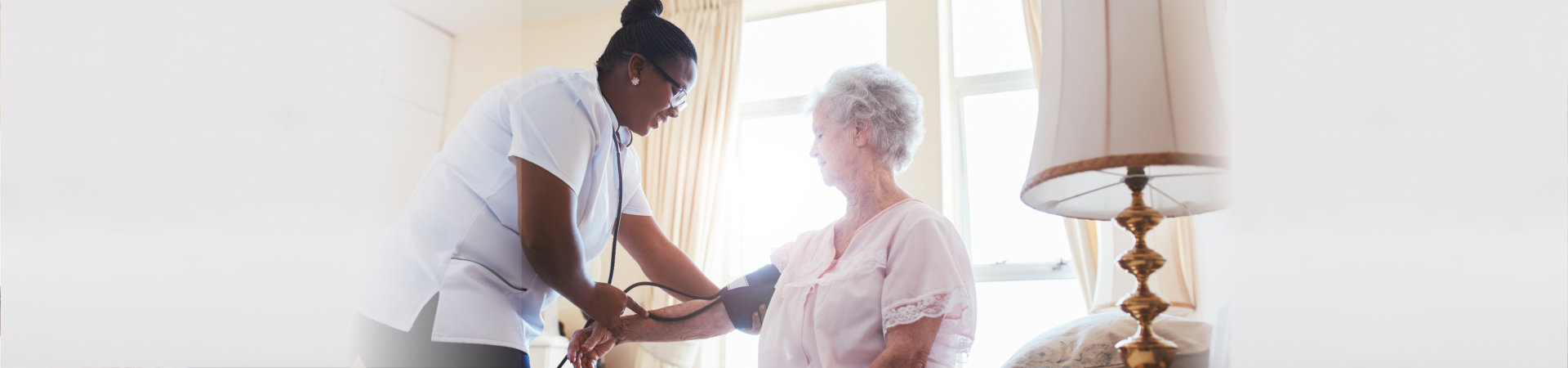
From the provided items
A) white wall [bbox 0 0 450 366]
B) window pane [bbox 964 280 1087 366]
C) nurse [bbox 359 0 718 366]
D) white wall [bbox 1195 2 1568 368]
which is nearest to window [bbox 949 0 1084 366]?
window pane [bbox 964 280 1087 366]

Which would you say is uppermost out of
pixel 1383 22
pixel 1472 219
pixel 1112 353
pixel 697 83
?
pixel 697 83

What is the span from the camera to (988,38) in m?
3.57

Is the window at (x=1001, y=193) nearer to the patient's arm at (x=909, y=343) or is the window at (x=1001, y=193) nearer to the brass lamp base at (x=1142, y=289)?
the patient's arm at (x=909, y=343)

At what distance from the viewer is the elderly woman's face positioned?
1438 mm

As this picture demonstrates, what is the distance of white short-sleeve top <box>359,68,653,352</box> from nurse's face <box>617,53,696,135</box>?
11 cm

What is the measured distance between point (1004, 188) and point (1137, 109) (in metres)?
2.71

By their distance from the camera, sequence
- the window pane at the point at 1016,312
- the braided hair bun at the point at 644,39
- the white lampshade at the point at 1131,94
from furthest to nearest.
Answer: the window pane at the point at 1016,312 < the braided hair bun at the point at 644,39 < the white lampshade at the point at 1131,94

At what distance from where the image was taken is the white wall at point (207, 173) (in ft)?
1.26

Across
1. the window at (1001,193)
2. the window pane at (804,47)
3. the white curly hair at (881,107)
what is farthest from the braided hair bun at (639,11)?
the window pane at (804,47)

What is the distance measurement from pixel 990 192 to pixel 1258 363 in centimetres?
297

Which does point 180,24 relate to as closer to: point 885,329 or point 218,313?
point 218,313

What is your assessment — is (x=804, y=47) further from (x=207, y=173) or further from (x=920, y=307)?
(x=207, y=173)

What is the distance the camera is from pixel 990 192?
3352 mm

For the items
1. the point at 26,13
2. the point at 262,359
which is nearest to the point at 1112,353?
the point at 262,359
